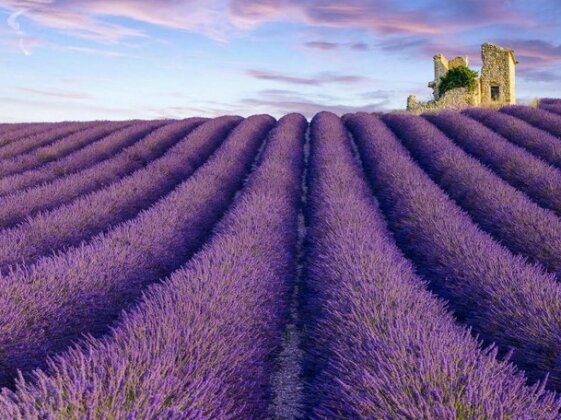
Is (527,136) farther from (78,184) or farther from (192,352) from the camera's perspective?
(192,352)

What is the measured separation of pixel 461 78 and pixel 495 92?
2.25 m

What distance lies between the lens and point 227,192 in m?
8.34

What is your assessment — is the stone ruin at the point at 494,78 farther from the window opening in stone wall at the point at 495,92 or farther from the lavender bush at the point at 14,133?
the lavender bush at the point at 14,133

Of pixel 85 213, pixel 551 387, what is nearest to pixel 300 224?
pixel 85 213

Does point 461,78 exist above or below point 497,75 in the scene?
below

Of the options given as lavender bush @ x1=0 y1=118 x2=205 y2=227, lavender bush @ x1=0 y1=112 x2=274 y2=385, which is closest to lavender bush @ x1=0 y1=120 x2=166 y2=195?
lavender bush @ x1=0 y1=118 x2=205 y2=227

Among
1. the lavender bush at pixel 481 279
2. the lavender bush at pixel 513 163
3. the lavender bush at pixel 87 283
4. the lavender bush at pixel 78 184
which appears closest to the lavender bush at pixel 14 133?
the lavender bush at pixel 78 184

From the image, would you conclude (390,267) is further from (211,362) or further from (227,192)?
(227,192)

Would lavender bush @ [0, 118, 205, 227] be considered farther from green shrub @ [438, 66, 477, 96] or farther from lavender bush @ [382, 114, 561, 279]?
green shrub @ [438, 66, 477, 96]

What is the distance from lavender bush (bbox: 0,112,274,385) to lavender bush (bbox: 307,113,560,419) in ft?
4.73

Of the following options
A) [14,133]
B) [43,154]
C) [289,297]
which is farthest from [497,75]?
[289,297]

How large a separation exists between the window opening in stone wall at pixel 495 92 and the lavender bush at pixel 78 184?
1662 cm

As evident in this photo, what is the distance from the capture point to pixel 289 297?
468cm

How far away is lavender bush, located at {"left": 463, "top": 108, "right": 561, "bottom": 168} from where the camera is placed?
9.05 metres
